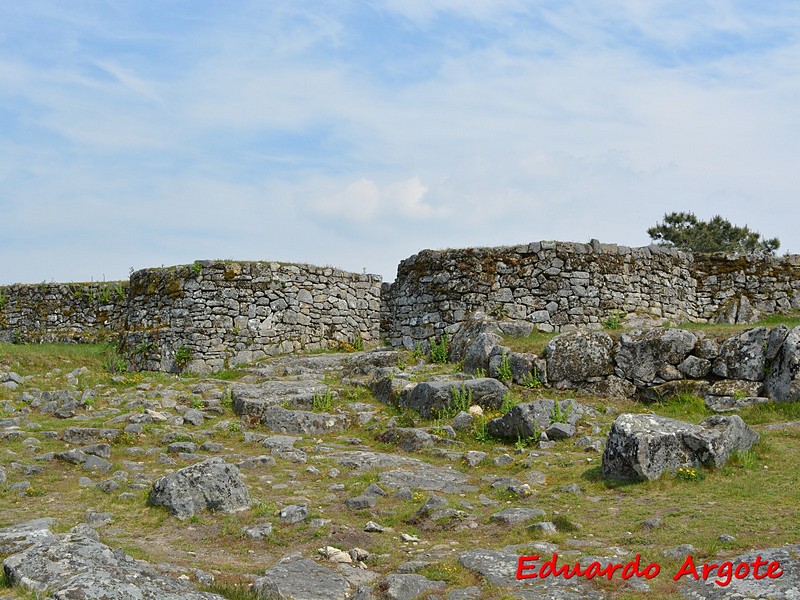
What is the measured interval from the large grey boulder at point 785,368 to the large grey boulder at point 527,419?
361 cm

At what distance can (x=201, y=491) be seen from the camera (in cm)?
999

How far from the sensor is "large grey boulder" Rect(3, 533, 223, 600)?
6246mm

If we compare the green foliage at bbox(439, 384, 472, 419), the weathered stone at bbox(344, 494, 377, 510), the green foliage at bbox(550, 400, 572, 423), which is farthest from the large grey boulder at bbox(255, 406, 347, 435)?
the weathered stone at bbox(344, 494, 377, 510)

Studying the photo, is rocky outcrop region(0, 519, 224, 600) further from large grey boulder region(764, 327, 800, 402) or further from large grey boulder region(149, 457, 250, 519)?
large grey boulder region(764, 327, 800, 402)

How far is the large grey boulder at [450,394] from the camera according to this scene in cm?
1528

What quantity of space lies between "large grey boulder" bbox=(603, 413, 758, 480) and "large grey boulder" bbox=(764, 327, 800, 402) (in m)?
3.67

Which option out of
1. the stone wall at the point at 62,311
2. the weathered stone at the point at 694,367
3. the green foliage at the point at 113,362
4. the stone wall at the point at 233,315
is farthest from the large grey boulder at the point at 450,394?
the stone wall at the point at 62,311

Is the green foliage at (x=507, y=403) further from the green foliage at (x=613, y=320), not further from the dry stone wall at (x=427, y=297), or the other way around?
the green foliage at (x=613, y=320)

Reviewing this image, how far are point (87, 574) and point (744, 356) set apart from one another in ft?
41.4

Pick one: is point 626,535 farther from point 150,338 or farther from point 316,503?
point 150,338

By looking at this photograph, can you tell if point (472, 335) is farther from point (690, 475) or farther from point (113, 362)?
point (113, 362)

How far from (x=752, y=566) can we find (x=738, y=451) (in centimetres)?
412

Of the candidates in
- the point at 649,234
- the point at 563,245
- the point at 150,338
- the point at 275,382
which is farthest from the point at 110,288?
the point at 649,234

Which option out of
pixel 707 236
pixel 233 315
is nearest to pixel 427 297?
pixel 233 315
